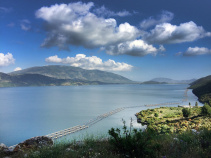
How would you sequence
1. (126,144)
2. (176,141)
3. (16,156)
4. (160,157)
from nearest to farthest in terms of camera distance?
(160,157), (126,144), (16,156), (176,141)

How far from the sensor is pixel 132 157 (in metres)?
6.69

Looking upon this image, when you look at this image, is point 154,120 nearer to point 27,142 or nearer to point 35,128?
point 35,128

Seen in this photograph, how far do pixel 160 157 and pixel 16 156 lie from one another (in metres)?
6.72

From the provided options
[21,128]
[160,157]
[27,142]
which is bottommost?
[21,128]

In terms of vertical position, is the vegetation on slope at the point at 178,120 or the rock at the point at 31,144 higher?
the rock at the point at 31,144

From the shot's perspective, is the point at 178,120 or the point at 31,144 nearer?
the point at 31,144

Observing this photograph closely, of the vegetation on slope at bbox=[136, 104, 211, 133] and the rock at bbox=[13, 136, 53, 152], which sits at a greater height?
the rock at bbox=[13, 136, 53, 152]

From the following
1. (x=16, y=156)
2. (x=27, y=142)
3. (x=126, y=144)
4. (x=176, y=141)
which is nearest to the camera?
(x=126, y=144)

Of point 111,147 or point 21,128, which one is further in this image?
point 21,128

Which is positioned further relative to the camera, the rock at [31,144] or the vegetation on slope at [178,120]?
the vegetation on slope at [178,120]

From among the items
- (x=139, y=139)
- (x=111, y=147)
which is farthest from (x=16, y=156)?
(x=139, y=139)

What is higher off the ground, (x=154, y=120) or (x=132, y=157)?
(x=132, y=157)

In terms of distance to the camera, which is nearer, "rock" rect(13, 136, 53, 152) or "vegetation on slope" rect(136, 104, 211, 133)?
"rock" rect(13, 136, 53, 152)

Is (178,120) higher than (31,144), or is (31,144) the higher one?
(31,144)
